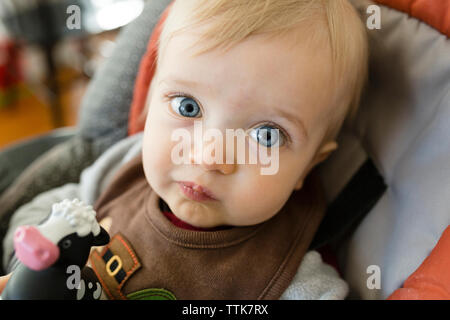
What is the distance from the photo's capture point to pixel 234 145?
557 mm

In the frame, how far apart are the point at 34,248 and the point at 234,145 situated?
0.85 ft

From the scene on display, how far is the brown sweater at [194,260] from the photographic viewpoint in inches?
24.8

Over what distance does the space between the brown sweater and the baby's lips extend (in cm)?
23

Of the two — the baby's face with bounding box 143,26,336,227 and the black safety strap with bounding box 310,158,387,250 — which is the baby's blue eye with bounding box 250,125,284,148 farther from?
the black safety strap with bounding box 310,158,387,250

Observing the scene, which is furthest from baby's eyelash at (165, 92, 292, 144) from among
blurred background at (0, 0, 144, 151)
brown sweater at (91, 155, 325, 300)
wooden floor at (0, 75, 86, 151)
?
wooden floor at (0, 75, 86, 151)

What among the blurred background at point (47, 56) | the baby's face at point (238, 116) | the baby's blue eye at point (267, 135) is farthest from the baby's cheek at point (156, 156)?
the blurred background at point (47, 56)

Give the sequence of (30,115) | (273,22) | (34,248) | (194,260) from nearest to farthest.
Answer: (34,248) < (273,22) < (194,260) < (30,115)

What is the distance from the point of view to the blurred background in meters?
1.62

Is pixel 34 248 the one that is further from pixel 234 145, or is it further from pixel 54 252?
pixel 234 145

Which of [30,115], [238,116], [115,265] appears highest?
[238,116]

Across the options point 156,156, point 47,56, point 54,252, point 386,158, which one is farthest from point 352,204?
point 47,56
